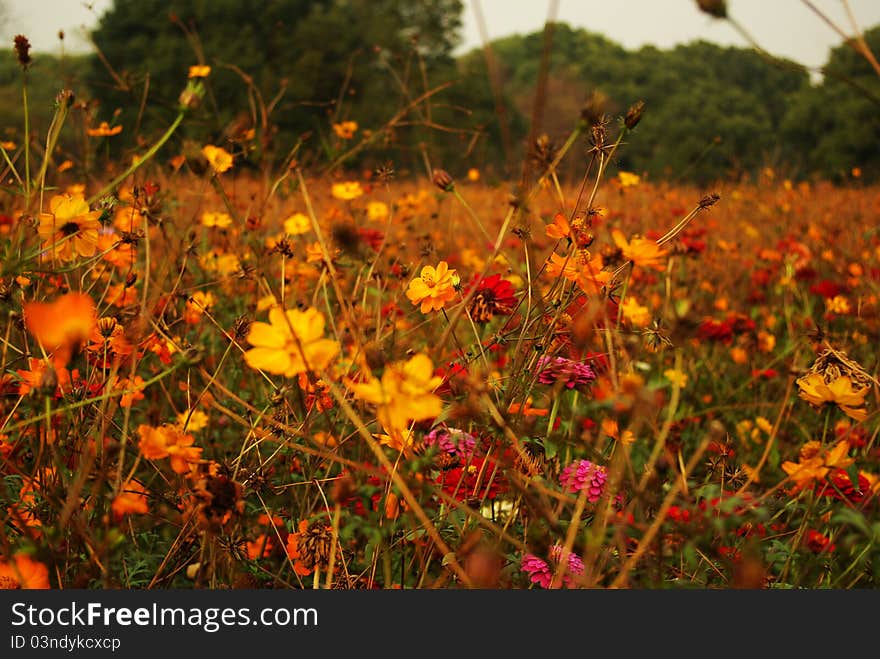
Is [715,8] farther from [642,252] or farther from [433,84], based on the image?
[433,84]

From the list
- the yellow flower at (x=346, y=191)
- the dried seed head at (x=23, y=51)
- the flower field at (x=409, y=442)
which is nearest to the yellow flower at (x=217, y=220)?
the yellow flower at (x=346, y=191)

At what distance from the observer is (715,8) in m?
0.75

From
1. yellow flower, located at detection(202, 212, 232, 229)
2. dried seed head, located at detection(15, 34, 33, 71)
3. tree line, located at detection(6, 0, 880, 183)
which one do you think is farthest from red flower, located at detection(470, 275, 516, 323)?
tree line, located at detection(6, 0, 880, 183)

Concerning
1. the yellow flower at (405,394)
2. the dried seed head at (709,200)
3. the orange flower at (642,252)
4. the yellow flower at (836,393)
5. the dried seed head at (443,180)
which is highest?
the dried seed head at (443,180)

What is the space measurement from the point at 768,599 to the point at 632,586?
13 centimetres

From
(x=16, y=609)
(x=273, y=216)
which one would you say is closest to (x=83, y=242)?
(x=16, y=609)

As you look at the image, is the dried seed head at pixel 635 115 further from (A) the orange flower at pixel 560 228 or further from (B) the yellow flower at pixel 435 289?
(B) the yellow flower at pixel 435 289

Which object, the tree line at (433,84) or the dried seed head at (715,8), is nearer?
the dried seed head at (715,8)

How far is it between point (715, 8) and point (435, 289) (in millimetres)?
438

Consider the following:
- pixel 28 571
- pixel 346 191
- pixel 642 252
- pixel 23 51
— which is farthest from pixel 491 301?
pixel 346 191

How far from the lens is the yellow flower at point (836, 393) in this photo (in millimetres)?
726

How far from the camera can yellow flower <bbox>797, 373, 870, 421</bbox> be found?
726mm

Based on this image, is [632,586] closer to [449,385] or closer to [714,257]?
[449,385]

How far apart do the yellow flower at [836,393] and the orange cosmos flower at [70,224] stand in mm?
825
